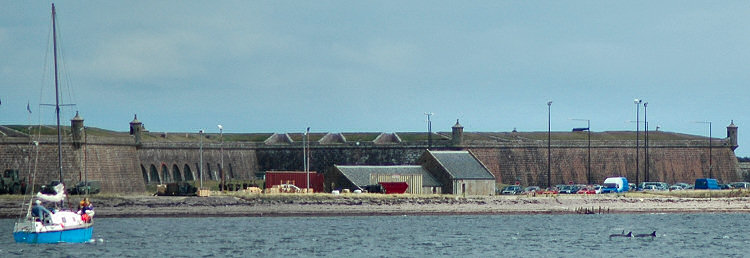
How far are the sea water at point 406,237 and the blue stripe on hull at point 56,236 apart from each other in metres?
0.38

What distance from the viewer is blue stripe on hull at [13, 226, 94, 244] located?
61312mm

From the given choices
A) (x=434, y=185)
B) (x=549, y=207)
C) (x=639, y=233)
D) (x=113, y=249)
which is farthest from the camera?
(x=434, y=185)

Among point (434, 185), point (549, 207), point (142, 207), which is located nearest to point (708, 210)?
point (549, 207)

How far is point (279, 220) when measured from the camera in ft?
270

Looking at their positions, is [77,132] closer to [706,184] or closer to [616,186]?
[616,186]

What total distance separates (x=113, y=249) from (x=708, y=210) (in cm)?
4369

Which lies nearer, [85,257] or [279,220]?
[85,257]

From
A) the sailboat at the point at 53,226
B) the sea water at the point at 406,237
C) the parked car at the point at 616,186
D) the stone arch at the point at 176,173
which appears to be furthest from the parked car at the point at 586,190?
the sailboat at the point at 53,226

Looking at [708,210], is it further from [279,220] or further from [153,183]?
[153,183]

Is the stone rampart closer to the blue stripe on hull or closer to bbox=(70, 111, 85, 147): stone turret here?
bbox=(70, 111, 85, 147): stone turret

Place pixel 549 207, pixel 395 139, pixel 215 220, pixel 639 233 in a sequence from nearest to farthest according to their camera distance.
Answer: pixel 639 233, pixel 215 220, pixel 549 207, pixel 395 139

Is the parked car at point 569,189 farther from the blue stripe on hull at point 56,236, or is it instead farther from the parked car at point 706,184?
the blue stripe on hull at point 56,236

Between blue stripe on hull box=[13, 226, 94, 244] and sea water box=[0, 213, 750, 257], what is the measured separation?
0.38 metres

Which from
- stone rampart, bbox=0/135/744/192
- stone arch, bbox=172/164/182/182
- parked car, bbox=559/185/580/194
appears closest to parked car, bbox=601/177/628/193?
stone rampart, bbox=0/135/744/192
